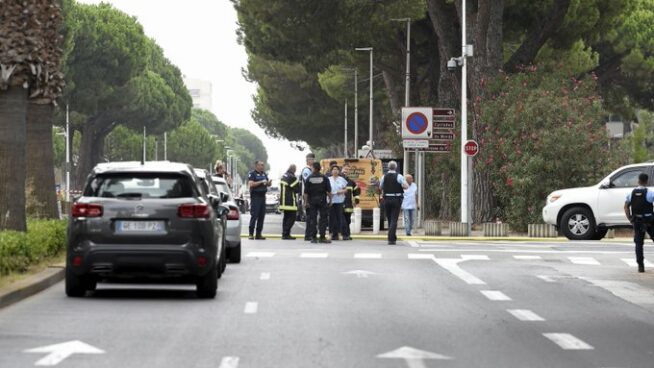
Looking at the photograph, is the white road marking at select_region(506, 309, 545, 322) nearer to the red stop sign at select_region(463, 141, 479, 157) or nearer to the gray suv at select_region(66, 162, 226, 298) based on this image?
the gray suv at select_region(66, 162, 226, 298)

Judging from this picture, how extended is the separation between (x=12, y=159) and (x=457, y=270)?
6572 millimetres

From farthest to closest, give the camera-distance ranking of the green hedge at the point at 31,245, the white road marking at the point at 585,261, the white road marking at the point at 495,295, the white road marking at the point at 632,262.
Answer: the white road marking at the point at 585,261 → the white road marking at the point at 632,262 → the green hedge at the point at 31,245 → the white road marking at the point at 495,295

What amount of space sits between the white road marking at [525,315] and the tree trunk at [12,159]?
24.6 ft

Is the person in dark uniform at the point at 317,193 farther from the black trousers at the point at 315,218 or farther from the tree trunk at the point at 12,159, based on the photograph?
the tree trunk at the point at 12,159

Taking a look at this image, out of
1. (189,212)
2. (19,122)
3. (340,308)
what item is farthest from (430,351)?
(19,122)

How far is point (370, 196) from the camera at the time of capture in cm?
4241

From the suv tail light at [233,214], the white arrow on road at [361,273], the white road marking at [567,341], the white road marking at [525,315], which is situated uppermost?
the suv tail light at [233,214]

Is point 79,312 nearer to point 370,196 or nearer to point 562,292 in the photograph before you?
point 562,292

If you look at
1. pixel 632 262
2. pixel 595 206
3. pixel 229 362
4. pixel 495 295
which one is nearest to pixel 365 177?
pixel 595 206

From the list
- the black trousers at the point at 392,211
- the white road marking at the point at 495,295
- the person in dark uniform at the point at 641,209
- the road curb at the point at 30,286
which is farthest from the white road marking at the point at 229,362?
the black trousers at the point at 392,211

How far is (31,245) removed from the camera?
18.0m

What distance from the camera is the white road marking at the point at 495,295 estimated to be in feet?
53.2

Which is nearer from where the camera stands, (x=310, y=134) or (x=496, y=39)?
(x=496, y=39)

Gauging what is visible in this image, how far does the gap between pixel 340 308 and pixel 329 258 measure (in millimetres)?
8821
